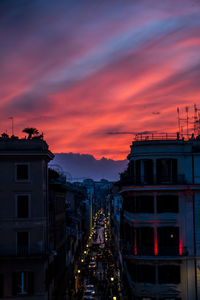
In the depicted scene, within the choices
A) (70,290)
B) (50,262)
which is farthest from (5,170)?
(70,290)

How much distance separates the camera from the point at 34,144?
1725 inches

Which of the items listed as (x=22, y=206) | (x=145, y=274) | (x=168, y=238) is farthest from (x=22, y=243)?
(x=168, y=238)

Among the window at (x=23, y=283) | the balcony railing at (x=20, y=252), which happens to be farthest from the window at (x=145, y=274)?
the window at (x=23, y=283)

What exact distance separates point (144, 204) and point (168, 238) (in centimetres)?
393

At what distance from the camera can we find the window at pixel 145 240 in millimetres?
44291

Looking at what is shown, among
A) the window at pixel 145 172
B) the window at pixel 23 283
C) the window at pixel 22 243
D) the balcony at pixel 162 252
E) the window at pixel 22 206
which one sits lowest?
the window at pixel 23 283

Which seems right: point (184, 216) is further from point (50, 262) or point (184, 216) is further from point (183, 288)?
point (50, 262)

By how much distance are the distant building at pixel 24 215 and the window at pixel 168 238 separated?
10744mm

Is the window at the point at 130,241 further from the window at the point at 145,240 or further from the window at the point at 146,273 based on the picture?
the window at the point at 146,273

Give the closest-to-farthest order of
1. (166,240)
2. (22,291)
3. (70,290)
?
(22,291)
(166,240)
(70,290)

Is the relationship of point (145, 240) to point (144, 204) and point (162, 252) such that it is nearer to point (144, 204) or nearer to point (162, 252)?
point (162, 252)

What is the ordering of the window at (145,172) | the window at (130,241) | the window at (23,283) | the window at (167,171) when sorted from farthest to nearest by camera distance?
the window at (130,241) → the window at (145,172) → the window at (167,171) → the window at (23,283)

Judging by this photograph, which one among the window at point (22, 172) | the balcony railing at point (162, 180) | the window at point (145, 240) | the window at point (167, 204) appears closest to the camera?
the window at point (22, 172)

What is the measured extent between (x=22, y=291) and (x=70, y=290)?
2869 cm
